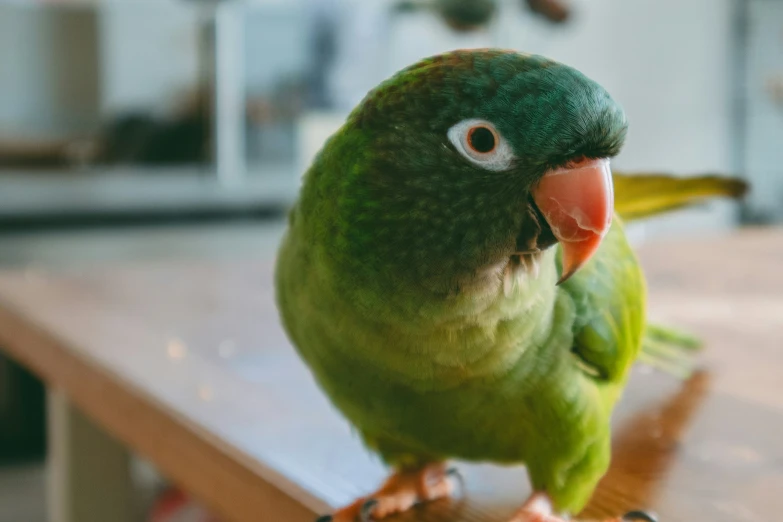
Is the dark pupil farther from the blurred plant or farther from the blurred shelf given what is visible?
the blurred shelf

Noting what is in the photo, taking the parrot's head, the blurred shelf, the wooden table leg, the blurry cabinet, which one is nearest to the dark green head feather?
the parrot's head

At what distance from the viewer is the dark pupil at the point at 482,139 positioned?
1.23ft

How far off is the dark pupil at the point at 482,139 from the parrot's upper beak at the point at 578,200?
3cm

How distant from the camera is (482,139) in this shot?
1.24 feet

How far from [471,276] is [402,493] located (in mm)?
175

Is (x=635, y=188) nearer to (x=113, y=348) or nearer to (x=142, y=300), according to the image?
(x=113, y=348)

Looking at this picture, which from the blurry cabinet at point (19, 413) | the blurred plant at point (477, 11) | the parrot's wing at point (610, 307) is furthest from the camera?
the blurry cabinet at point (19, 413)

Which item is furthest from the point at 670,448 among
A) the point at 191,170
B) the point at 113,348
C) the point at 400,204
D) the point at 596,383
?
the point at 191,170

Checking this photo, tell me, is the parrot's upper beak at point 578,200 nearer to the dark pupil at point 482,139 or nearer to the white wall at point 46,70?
the dark pupil at point 482,139

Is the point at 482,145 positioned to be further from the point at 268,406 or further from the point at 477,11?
the point at 477,11

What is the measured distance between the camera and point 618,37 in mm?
3496

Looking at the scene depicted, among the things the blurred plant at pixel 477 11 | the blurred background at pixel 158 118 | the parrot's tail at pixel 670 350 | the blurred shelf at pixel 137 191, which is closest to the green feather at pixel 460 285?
the parrot's tail at pixel 670 350

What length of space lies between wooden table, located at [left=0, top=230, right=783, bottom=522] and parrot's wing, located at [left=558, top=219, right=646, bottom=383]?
10cm

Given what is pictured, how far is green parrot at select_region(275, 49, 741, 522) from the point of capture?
37 centimetres
